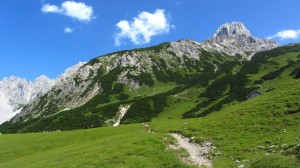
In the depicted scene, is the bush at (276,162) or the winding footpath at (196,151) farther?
the winding footpath at (196,151)

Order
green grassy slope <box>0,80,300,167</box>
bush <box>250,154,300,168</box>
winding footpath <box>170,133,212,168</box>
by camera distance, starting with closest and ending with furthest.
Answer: bush <box>250,154,300,168</box>
green grassy slope <box>0,80,300,167</box>
winding footpath <box>170,133,212,168</box>

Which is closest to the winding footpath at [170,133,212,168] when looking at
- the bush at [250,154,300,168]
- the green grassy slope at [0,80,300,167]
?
the green grassy slope at [0,80,300,167]

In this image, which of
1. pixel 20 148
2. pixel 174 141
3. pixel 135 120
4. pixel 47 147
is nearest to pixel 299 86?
pixel 174 141

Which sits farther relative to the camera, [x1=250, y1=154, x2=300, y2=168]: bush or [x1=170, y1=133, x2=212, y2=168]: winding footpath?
[x1=170, y1=133, x2=212, y2=168]: winding footpath

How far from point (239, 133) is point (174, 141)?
8107mm

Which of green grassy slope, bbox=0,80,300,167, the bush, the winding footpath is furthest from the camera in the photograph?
the winding footpath

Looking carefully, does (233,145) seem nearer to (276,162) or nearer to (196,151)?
(196,151)

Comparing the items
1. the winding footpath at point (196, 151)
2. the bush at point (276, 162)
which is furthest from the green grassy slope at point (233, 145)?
the winding footpath at point (196, 151)

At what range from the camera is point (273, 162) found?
25.7 meters

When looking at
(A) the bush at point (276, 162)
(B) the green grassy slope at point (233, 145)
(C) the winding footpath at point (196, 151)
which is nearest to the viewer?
(A) the bush at point (276, 162)

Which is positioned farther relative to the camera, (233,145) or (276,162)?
(233,145)

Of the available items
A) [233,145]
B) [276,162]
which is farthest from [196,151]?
[276,162]

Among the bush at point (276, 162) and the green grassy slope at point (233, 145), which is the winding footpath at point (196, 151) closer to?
the green grassy slope at point (233, 145)

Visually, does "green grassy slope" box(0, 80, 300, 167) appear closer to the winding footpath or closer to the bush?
the bush
